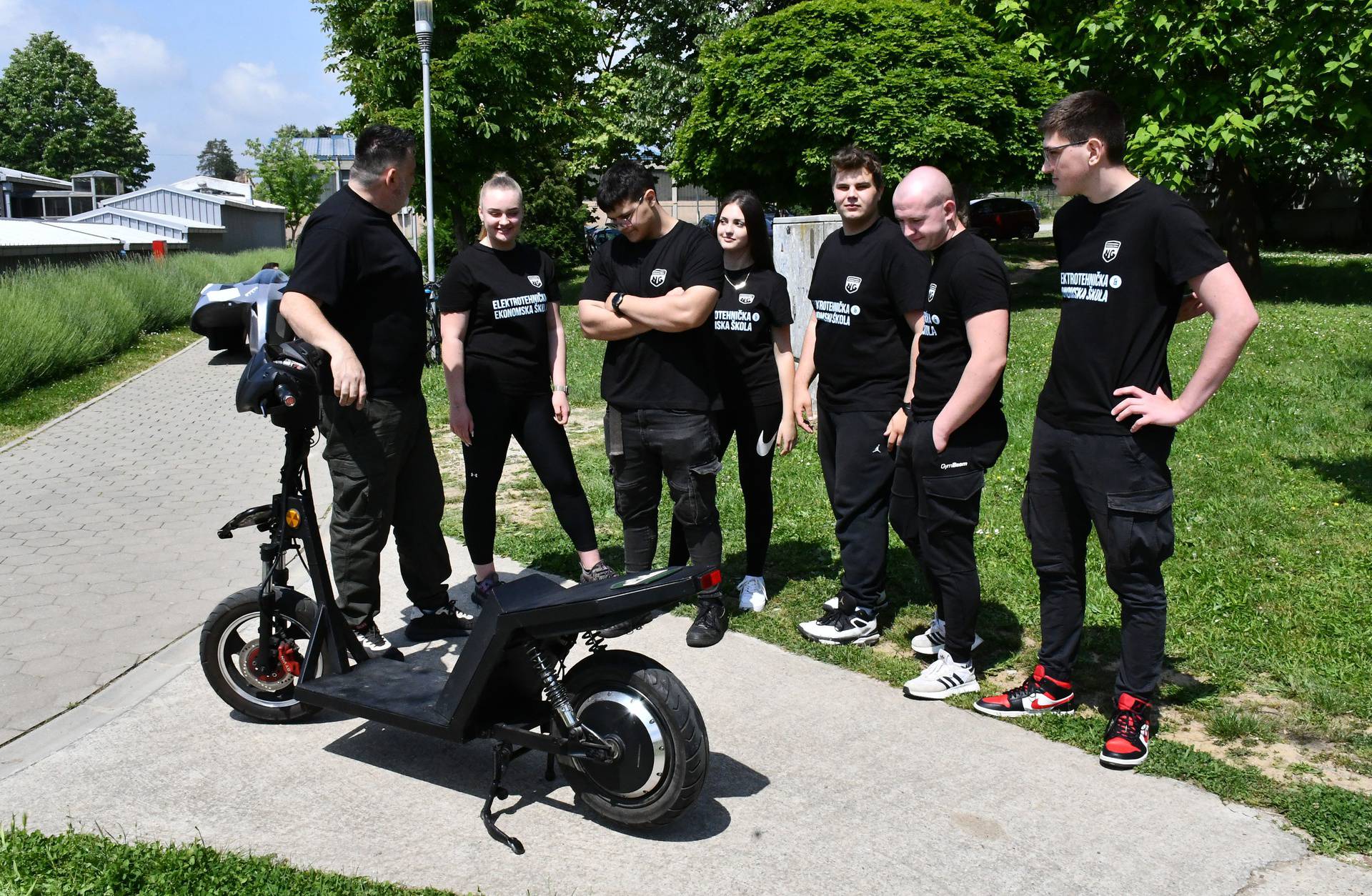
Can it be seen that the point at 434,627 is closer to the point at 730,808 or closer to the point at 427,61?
the point at 730,808

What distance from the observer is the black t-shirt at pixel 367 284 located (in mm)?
4309

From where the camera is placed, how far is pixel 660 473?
5.38m

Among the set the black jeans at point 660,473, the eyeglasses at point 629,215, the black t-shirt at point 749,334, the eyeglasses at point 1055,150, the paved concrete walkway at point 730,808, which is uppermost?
the eyeglasses at point 1055,150

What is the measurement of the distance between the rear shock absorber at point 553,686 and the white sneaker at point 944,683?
5.12 feet

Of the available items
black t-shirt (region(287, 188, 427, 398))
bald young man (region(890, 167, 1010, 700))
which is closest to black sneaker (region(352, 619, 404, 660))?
black t-shirt (region(287, 188, 427, 398))

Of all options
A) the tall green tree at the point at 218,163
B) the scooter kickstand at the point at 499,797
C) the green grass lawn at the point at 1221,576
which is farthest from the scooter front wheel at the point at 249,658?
the tall green tree at the point at 218,163

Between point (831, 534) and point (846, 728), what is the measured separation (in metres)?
2.63

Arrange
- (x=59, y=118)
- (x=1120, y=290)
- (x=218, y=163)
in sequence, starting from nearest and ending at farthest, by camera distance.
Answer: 1. (x=1120, y=290)
2. (x=59, y=118)
3. (x=218, y=163)

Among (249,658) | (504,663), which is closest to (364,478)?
(249,658)

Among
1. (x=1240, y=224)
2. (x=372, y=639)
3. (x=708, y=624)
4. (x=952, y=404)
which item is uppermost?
(x=1240, y=224)

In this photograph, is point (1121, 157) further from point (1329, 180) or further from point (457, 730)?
point (1329, 180)

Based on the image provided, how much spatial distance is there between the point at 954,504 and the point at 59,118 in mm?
104482

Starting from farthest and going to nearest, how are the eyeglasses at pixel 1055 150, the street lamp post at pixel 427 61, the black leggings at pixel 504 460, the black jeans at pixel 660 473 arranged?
the street lamp post at pixel 427 61 < the black leggings at pixel 504 460 < the black jeans at pixel 660 473 < the eyeglasses at pixel 1055 150

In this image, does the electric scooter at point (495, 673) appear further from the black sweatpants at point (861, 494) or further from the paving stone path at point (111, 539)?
the black sweatpants at point (861, 494)
